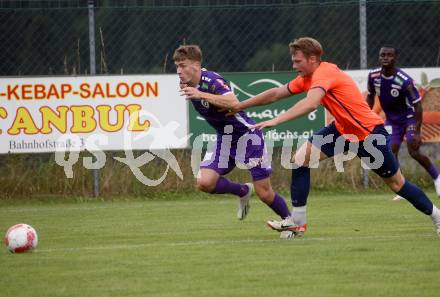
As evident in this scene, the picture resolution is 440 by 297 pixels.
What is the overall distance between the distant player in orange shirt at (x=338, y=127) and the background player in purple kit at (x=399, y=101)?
185 inches

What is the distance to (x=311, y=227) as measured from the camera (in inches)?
455

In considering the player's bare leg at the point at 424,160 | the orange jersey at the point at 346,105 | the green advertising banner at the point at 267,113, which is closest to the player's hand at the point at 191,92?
the orange jersey at the point at 346,105

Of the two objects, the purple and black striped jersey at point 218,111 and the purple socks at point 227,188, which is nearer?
the purple and black striped jersey at point 218,111

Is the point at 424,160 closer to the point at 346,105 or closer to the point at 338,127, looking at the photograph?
the point at 338,127

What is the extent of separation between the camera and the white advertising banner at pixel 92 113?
15727mm

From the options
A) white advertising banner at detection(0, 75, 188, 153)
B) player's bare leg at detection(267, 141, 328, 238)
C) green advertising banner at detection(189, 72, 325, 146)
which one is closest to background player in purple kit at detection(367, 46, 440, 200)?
green advertising banner at detection(189, 72, 325, 146)

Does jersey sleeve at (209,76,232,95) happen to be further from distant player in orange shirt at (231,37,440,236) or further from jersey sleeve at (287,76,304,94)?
jersey sleeve at (287,76,304,94)

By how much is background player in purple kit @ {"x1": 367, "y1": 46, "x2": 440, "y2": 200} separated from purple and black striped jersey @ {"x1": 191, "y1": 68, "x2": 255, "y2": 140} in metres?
4.31

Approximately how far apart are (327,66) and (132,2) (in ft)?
29.4

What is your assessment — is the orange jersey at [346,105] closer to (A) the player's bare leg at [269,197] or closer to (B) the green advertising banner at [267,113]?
(A) the player's bare leg at [269,197]

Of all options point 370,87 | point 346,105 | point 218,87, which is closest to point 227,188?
point 218,87

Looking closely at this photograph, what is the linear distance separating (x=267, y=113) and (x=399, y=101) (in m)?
2.18

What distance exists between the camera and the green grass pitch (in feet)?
24.5

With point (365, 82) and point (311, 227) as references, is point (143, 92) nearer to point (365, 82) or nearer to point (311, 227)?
point (365, 82)
